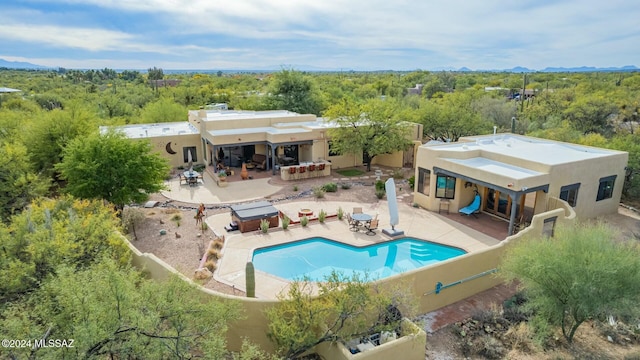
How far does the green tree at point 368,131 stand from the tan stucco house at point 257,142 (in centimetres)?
146

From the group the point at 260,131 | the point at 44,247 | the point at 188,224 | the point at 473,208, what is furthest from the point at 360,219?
the point at 260,131

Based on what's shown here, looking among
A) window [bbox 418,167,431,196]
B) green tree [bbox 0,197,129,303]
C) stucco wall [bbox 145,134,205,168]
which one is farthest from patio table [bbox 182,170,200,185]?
window [bbox 418,167,431,196]

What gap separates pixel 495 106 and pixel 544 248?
95.2 feet

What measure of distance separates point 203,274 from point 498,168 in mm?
14106

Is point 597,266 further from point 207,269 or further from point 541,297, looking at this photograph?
point 207,269

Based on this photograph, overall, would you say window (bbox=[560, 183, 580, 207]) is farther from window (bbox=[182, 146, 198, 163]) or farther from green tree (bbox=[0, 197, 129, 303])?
window (bbox=[182, 146, 198, 163])

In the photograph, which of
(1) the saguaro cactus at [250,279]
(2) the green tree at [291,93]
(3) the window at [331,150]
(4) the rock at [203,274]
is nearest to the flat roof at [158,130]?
(3) the window at [331,150]

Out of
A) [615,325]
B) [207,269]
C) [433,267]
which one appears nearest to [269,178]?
[207,269]

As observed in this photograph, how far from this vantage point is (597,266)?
1011 cm

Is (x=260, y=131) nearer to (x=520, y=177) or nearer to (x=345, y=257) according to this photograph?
(x=345, y=257)

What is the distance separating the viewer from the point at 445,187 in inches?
809

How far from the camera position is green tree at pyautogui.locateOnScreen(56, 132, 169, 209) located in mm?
17672

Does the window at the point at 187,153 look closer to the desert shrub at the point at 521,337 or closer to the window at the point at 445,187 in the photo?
the window at the point at 445,187

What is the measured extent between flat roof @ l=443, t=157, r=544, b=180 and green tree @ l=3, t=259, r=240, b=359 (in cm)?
1404
